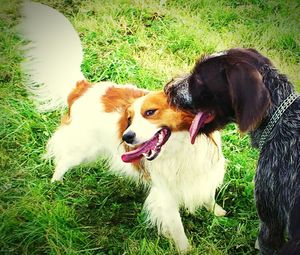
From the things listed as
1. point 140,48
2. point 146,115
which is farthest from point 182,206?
point 140,48

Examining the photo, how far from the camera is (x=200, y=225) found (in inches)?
119

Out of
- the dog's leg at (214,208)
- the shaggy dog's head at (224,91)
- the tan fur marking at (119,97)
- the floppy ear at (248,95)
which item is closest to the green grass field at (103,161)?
the dog's leg at (214,208)

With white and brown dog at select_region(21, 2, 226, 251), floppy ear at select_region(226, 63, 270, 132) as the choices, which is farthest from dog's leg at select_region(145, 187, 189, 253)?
floppy ear at select_region(226, 63, 270, 132)

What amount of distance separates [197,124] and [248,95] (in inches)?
13.7

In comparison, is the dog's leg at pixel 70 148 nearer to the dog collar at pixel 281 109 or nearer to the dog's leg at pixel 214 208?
the dog's leg at pixel 214 208

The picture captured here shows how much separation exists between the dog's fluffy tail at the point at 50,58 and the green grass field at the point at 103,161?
0.40 ft

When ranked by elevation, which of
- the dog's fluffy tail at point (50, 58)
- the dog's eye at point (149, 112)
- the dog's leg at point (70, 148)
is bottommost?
the dog's leg at point (70, 148)

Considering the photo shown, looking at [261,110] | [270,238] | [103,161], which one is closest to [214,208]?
[270,238]

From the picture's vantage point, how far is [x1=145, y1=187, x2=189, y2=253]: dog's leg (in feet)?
9.29

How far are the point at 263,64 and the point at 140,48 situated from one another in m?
1.81

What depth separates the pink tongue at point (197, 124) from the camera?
238 cm

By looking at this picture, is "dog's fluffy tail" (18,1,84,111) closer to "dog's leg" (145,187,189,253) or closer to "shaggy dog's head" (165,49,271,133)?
"dog's leg" (145,187,189,253)

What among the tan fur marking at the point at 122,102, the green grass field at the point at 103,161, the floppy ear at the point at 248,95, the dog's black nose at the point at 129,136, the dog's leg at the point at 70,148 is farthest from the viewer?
the dog's leg at the point at 70,148

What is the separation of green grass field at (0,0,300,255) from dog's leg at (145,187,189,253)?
6 cm
